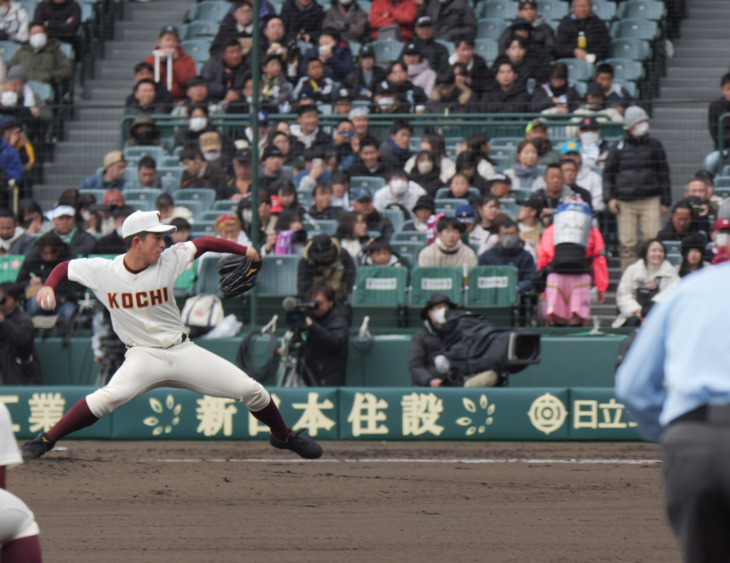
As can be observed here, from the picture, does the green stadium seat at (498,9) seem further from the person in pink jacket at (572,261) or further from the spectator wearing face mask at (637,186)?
the person in pink jacket at (572,261)

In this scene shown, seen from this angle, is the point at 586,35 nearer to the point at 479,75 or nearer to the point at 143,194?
the point at 479,75

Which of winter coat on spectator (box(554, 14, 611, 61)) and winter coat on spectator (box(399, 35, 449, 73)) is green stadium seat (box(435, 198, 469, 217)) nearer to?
winter coat on spectator (box(399, 35, 449, 73))

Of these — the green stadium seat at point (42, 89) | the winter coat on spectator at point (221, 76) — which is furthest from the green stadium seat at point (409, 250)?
the green stadium seat at point (42, 89)

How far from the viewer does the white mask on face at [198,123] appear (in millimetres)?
13867

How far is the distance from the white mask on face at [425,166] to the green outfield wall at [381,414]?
2.65 m

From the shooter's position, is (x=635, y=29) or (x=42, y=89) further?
(x=42, y=89)

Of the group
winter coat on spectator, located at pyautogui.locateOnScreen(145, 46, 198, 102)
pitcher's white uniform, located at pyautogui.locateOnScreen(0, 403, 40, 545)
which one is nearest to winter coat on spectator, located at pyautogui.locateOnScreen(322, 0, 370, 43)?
winter coat on spectator, located at pyautogui.locateOnScreen(145, 46, 198, 102)

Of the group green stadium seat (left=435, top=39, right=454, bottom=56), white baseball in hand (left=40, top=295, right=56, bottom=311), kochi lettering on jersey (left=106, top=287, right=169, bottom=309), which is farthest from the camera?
green stadium seat (left=435, top=39, right=454, bottom=56)

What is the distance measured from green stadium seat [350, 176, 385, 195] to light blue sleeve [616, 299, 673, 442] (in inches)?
387

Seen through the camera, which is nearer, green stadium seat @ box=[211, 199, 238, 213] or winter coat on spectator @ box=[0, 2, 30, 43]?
green stadium seat @ box=[211, 199, 238, 213]

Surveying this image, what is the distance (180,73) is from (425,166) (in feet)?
14.0

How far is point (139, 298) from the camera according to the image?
319 inches

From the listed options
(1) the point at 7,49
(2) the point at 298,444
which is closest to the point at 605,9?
(1) the point at 7,49

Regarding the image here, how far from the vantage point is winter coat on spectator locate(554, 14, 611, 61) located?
49.8 feet
